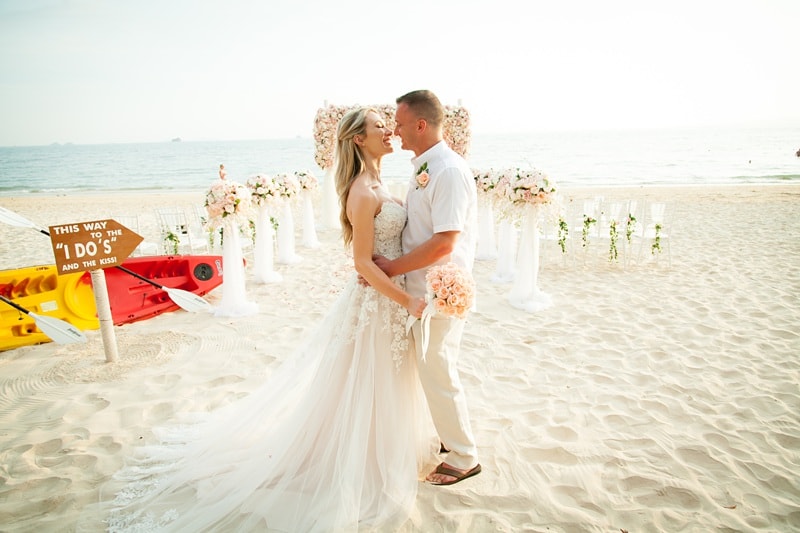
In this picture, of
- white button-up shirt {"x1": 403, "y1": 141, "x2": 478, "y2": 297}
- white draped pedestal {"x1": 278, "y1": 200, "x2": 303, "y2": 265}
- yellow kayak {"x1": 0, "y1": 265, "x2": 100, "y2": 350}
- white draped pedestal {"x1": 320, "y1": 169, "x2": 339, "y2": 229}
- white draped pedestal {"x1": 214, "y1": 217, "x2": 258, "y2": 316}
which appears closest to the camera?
white button-up shirt {"x1": 403, "y1": 141, "x2": 478, "y2": 297}

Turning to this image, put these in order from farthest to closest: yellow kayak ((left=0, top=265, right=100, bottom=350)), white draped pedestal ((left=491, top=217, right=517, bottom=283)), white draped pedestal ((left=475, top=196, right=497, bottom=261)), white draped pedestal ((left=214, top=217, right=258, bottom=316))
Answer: white draped pedestal ((left=475, top=196, right=497, bottom=261)) < white draped pedestal ((left=491, top=217, right=517, bottom=283)) < white draped pedestal ((left=214, top=217, right=258, bottom=316)) < yellow kayak ((left=0, top=265, right=100, bottom=350))

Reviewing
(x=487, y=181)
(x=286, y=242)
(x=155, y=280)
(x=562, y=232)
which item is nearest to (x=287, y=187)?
(x=286, y=242)

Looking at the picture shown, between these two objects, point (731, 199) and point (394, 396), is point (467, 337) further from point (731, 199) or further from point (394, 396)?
point (731, 199)

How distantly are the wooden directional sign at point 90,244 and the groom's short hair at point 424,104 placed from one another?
3.16m

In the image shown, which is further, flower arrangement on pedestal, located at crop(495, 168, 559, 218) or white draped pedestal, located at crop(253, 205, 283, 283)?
white draped pedestal, located at crop(253, 205, 283, 283)

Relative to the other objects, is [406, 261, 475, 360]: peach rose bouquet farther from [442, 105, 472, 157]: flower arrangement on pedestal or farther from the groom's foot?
[442, 105, 472, 157]: flower arrangement on pedestal

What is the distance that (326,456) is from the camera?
2643 millimetres

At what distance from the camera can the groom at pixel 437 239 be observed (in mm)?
2398

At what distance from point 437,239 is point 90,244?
349 centimetres

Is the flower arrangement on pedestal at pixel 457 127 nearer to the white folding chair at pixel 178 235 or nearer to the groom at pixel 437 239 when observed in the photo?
the white folding chair at pixel 178 235

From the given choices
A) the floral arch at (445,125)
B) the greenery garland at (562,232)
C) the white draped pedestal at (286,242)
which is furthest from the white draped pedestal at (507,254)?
the floral arch at (445,125)

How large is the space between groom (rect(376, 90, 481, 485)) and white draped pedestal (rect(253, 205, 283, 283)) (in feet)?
18.2

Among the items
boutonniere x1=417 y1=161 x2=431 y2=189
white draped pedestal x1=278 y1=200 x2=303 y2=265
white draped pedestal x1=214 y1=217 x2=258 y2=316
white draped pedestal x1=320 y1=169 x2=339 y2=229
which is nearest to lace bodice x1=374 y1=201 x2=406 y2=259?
boutonniere x1=417 y1=161 x2=431 y2=189

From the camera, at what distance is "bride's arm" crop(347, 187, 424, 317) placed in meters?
2.52
